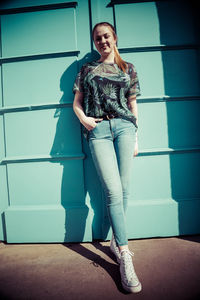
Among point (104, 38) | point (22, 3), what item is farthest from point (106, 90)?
point (22, 3)

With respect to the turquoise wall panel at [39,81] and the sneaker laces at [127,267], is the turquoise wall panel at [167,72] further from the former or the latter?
the sneaker laces at [127,267]

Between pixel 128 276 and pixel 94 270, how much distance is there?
0.96 feet

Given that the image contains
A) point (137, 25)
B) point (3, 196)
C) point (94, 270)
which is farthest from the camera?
point (3, 196)

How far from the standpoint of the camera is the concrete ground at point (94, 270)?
115 centimetres

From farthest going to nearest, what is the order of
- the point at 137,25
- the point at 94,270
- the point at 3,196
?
the point at 3,196, the point at 137,25, the point at 94,270

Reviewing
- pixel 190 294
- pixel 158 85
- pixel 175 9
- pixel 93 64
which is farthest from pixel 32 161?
pixel 175 9

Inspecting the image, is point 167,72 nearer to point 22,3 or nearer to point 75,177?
point 75,177

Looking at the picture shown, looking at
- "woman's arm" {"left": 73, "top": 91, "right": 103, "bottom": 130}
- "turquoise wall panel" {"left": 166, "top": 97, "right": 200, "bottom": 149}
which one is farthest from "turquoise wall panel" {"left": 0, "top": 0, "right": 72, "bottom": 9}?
"turquoise wall panel" {"left": 166, "top": 97, "right": 200, "bottom": 149}

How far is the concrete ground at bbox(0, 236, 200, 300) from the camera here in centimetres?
115

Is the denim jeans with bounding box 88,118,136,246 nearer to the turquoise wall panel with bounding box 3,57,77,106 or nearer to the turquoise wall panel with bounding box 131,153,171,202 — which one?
the turquoise wall panel with bounding box 131,153,171,202

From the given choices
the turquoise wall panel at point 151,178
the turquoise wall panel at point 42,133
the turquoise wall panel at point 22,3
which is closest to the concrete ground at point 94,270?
the turquoise wall panel at point 151,178

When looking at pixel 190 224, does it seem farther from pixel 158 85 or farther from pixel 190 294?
pixel 158 85

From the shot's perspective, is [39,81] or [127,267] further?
[39,81]

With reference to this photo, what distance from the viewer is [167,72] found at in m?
1.71
